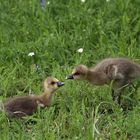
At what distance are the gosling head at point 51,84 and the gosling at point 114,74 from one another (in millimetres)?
112

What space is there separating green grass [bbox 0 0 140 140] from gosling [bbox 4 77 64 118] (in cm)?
9

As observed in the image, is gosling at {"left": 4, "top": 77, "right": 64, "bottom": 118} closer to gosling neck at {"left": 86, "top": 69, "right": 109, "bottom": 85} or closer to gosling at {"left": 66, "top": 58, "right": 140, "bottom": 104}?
gosling at {"left": 66, "top": 58, "right": 140, "bottom": 104}

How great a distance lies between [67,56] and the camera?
716cm

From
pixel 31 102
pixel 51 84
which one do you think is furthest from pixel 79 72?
pixel 31 102

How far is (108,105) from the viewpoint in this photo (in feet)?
20.1

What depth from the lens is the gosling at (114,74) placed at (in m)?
6.18

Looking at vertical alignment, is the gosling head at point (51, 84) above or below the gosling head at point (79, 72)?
below

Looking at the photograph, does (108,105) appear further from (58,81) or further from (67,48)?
(67,48)

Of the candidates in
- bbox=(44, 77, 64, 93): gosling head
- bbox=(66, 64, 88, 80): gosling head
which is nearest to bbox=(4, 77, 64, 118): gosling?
bbox=(44, 77, 64, 93): gosling head

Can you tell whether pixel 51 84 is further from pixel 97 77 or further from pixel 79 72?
pixel 97 77

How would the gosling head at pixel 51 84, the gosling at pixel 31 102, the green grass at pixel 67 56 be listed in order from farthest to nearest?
the gosling head at pixel 51 84 → the gosling at pixel 31 102 → the green grass at pixel 67 56

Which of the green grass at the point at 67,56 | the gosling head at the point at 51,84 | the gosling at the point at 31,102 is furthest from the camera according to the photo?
the gosling head at the point at 51,84

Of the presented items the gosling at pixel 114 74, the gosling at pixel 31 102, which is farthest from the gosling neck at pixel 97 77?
the gosling at pixel 31 102

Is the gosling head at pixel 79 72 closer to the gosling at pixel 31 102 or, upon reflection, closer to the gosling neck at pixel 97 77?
the gosling neck at pixel 97 77
